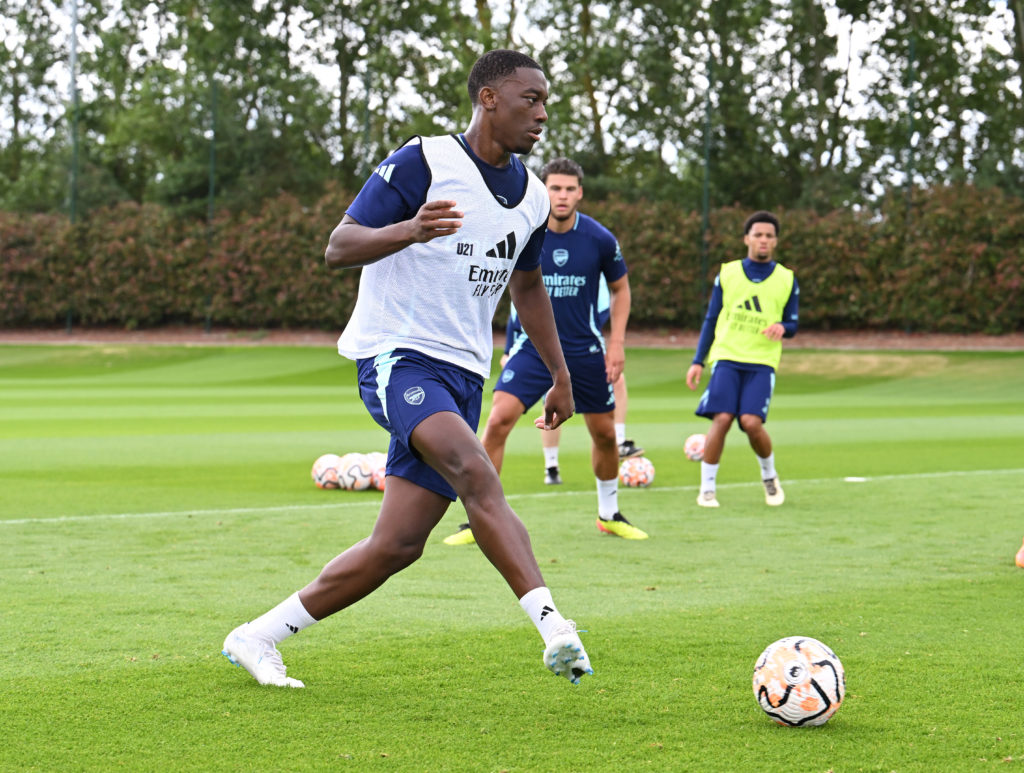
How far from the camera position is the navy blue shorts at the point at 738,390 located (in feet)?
31.6

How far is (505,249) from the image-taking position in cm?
458

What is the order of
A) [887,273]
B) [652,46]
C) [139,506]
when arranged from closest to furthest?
[139,506] → [887,273] → [652,46]

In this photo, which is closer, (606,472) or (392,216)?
(392,216)

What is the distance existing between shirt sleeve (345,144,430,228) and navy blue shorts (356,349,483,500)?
470 millimetres

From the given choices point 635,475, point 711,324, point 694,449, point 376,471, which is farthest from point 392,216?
point 694,449

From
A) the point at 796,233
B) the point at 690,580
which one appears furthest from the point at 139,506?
the point at 796,233

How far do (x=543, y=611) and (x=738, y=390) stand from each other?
601 centimetres

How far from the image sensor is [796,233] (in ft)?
94.7

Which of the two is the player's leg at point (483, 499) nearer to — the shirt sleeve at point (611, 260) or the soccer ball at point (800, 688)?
the soccer ball at point (800, 688)

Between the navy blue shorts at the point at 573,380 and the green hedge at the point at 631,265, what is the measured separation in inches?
837

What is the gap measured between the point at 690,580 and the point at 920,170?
82.2 ft

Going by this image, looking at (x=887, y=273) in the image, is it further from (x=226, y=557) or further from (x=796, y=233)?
(x=226, y=557)

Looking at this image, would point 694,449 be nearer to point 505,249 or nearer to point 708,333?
point 708,333

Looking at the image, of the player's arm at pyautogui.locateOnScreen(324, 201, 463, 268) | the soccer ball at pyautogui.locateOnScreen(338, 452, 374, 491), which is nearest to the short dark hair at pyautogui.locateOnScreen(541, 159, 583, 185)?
the soccer ball at pyautogui.locateOnScreen(338, 452, 374, 491)
